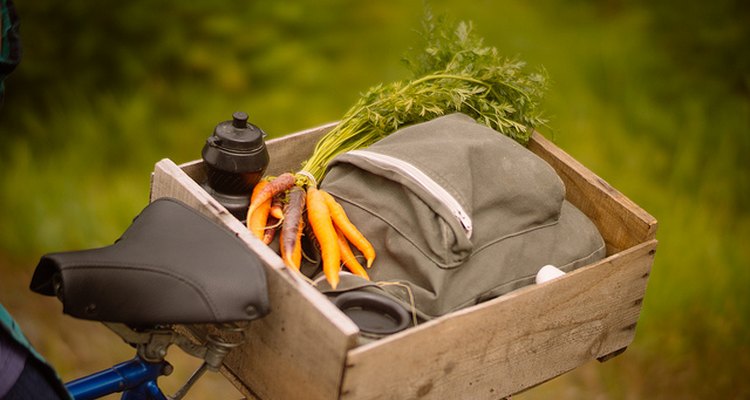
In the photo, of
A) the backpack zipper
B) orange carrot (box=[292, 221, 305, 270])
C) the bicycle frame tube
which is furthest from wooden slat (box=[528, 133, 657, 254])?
the bicycle frame tube

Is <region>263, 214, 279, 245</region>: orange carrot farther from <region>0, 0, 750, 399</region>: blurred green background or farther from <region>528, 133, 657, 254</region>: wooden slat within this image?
<region>0, 0, 750, 399</region>: blurred green background

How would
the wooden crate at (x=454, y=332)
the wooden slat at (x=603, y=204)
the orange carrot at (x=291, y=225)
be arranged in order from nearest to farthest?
1. the wooden crate at (x=454, y=332)
2. the orange carrot at (x=291, y=225)
3. the wooden slat at (x=603, y=204)

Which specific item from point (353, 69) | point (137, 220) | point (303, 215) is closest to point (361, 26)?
point (353, 69)

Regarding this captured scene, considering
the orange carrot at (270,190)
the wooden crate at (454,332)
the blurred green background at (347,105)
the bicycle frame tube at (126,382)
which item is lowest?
the blurred green background at (347,105)

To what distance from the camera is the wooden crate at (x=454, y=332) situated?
1.69 m

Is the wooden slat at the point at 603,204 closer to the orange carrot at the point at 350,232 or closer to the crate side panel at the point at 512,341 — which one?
the crate side panel at the point at 512,341

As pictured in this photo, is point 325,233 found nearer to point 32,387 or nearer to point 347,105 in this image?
point 32,387

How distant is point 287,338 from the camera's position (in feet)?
5.77

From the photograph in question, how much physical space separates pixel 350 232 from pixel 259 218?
0.19 metres

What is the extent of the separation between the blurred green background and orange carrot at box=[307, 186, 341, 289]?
6.07ft

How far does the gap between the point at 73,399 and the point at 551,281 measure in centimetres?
89

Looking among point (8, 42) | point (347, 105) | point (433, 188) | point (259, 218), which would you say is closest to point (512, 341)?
point (433, 188)

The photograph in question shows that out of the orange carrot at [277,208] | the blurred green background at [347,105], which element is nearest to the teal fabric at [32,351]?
the orange carrot at [277,208]

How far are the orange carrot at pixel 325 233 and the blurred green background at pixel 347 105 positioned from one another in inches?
72.8
